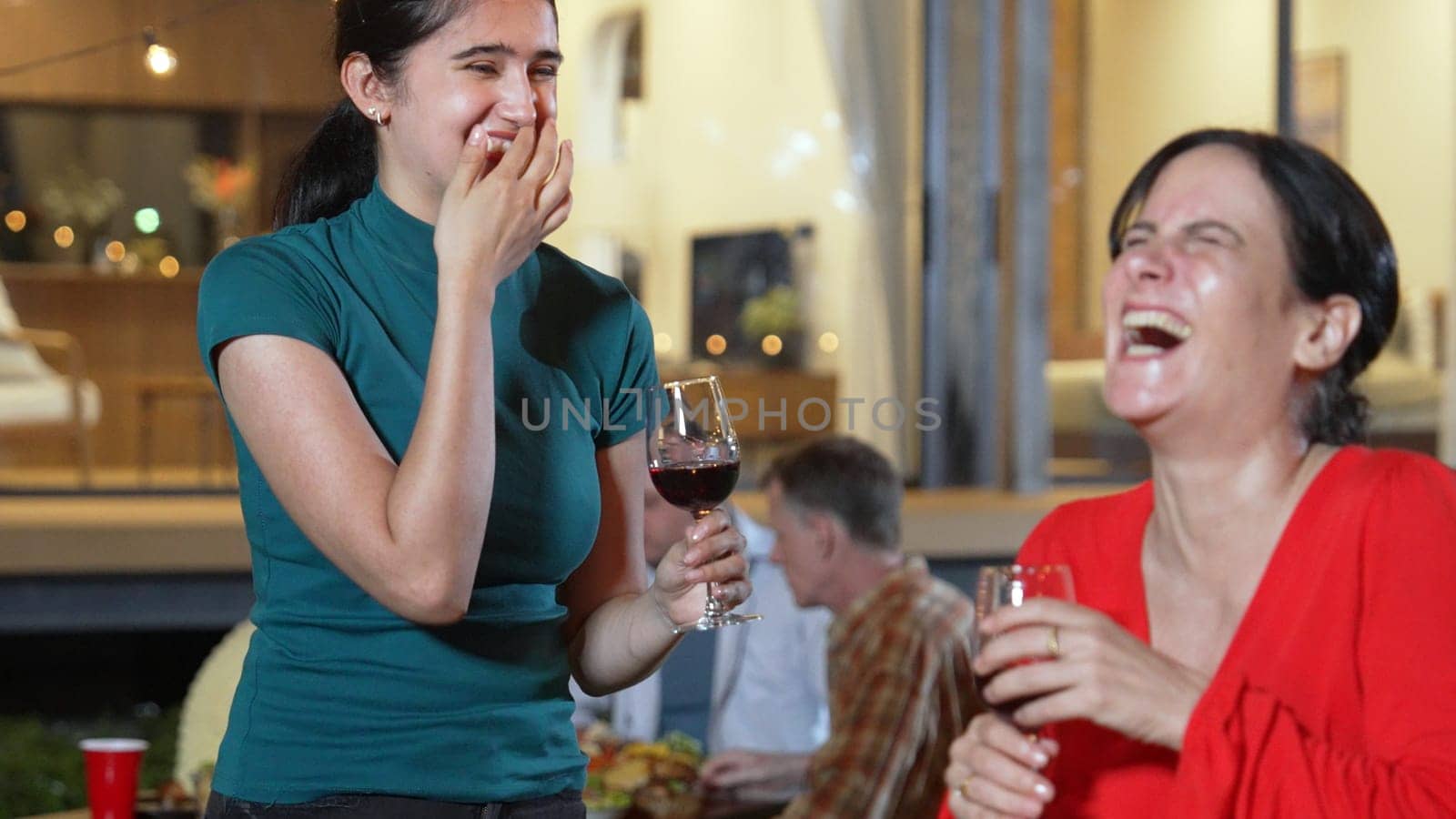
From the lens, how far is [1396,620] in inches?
48.6

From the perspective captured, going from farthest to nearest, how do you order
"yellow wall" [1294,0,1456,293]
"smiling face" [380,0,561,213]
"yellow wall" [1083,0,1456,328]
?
"yellow wall" [1294,0,1456,293] < "yellow wall" [1083,0,1456,328] < "smiling face" [380,0,561,213]

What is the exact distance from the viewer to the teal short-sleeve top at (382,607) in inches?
45.8

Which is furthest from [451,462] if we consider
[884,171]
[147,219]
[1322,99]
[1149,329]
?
[147,219]

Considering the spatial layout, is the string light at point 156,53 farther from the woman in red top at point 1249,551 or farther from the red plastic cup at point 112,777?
the woman in red top at point 1249,551

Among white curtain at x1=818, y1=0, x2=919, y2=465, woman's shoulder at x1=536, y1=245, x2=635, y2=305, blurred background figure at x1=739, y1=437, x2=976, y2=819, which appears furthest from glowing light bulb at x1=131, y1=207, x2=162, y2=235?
woman's shoulder at x1=536, y1=245, x2=635, y2=305

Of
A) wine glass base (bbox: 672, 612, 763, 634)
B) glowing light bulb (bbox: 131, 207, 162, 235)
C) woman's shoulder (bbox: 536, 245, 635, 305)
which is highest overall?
glowing light bulb (bbox: 131, 207, 162, 235)

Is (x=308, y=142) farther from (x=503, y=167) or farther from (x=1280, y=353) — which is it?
(x=1280, y=353)

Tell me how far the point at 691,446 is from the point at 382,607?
31cm

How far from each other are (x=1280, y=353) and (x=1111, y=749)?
0.37 metres

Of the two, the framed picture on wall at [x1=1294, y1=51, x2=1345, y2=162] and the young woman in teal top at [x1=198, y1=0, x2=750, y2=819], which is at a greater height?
the framed picture on wall at [x1=1294, y1=51, x2=1345, y2=162]

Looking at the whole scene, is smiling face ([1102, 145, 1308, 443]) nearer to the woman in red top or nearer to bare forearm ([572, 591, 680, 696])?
the woman in red top

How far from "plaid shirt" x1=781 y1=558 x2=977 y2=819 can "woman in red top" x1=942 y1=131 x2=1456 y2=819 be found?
923 millimetres

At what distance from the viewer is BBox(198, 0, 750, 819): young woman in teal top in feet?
3.66

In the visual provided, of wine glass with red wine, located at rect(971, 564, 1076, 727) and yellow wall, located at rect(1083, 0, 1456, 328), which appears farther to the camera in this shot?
yellow wall, located at rect(1083, 0, 1456, 328)
